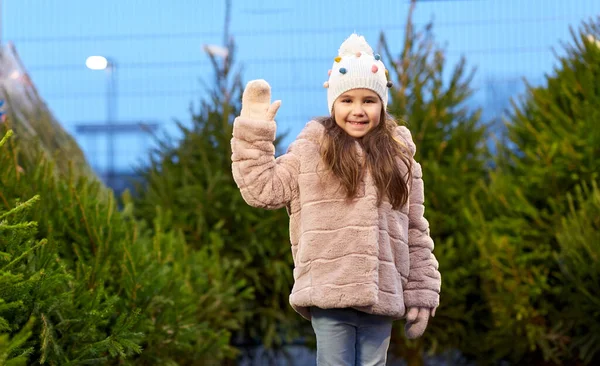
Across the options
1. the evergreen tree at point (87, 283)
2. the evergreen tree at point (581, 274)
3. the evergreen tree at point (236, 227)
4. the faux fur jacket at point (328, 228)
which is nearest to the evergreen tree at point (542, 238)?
the evergreen tree at point (581, 274)

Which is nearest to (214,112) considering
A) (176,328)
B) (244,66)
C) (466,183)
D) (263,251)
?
(244,66)

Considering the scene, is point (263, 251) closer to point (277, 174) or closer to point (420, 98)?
point (420, 98)

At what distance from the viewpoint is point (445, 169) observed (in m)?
7.39

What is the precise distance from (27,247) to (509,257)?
13.0 feet

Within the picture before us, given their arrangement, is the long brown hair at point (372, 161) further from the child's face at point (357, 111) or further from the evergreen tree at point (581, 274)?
the evergreen tree at point (581, 274)

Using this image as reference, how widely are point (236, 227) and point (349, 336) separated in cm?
395

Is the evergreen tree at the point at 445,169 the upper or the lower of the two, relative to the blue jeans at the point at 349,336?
upper

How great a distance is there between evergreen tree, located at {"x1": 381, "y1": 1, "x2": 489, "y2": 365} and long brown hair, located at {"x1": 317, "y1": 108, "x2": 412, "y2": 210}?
11.2ft

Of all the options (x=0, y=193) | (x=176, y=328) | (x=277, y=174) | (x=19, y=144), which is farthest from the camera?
(x=19, y=144)

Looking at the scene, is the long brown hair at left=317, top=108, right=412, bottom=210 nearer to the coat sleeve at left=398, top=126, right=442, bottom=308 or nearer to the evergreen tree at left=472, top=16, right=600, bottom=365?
the coat sleeve at left=398, top=126, right=442, bottom=308

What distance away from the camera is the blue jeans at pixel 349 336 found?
339 cm

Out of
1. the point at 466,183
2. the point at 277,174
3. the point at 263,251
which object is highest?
the point at 466,183

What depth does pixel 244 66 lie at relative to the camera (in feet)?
26.1

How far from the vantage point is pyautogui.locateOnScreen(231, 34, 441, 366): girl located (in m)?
3.36
